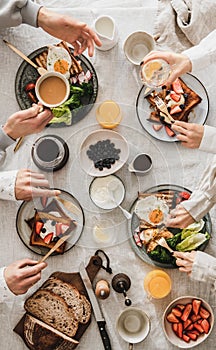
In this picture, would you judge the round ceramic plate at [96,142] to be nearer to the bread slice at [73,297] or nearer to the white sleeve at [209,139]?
the white sleeve at [209,139]

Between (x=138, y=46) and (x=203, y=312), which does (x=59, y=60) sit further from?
(x=203, y=312)

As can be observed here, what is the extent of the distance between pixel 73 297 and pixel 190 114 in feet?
2.72

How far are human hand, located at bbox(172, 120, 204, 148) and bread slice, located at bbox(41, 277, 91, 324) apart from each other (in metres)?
0.69

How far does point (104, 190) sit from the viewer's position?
231 centimetres

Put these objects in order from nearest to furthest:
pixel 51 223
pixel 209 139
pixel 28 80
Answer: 1. pixel 209 139
2. pixel 51 223
3. pixel 28 80

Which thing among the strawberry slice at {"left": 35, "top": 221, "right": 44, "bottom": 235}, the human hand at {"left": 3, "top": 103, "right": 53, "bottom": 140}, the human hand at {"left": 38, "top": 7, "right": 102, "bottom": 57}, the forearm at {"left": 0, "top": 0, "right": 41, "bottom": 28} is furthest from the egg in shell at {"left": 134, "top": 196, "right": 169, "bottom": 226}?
the forearm at {"left": 0, "top": 0, "right": 41, "bottom": 28}

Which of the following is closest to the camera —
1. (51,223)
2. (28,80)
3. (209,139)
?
(209,139)

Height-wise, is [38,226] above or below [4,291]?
above

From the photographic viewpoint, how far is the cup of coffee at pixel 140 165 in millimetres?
2311

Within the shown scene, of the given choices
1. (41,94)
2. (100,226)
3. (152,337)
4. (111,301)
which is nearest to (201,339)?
(152,337)

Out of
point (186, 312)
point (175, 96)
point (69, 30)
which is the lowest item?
point (186, 312)

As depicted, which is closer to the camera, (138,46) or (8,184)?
(8,184)

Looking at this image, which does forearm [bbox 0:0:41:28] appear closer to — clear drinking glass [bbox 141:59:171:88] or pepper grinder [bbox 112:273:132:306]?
clear drinking glass [bbox 141:59:171:88]

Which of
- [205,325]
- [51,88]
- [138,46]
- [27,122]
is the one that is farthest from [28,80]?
[205,325]
